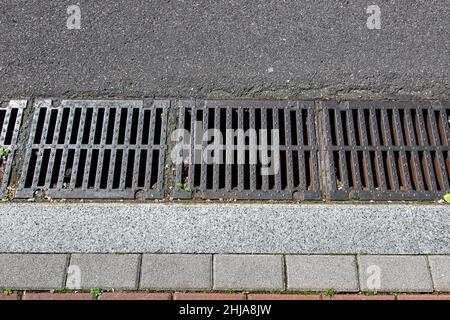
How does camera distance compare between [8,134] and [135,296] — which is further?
[8,134]

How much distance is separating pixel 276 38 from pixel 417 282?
201 cm

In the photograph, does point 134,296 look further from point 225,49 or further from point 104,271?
point 225,49

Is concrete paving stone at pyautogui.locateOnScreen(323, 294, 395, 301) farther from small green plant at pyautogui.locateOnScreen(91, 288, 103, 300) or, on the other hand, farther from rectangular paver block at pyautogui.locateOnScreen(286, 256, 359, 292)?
small green plant at pyautogui.locateOnScreen(91, 288, 103, 300)

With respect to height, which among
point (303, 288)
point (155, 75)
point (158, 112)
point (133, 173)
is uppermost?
point (155, 75)

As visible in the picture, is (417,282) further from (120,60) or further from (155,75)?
(120,60)

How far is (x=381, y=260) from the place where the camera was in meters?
2.87

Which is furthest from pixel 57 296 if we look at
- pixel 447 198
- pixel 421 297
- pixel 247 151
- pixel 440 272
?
pixel 447 198

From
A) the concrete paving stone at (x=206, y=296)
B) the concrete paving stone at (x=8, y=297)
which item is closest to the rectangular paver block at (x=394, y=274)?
the concrete paving stone at (x=206, y=296)

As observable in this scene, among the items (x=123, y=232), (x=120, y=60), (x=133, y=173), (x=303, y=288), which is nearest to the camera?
(x=303, y=288)

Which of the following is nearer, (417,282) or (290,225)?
(417,282)

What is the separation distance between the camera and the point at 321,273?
111 inches

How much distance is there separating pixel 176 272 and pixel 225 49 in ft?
5.75

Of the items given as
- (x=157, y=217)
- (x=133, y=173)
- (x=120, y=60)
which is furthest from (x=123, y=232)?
(x=120, y=60)

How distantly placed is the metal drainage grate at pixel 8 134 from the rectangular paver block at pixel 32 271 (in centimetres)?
50
